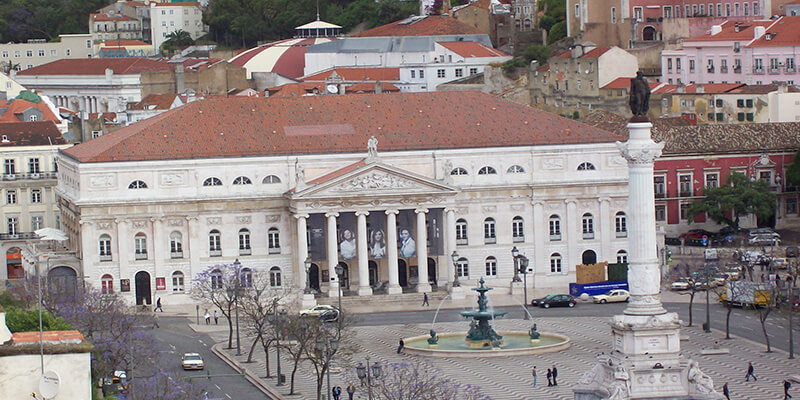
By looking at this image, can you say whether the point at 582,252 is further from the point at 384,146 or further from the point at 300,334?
the point at 300,334

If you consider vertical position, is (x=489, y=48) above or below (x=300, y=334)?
above

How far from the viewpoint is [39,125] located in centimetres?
14462

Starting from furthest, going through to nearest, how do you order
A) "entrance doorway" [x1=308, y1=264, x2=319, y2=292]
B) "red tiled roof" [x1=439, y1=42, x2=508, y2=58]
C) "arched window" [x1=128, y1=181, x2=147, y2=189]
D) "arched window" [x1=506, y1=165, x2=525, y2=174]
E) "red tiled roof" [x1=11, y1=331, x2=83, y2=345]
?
"red tiled roof" [x1=439, y1=42, x2=508, y2=58], "arched window" [x1=506, y1=165, x2=525, y2=174], "entrance doorway" [x1=308, y1=264, x2=319, y2=292], "arched window" [x1=128, y1=181, x2=147, y2=189], "red tiled roof" [x1=11, y1=331, x2=83, y2=345]

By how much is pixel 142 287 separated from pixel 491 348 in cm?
2769

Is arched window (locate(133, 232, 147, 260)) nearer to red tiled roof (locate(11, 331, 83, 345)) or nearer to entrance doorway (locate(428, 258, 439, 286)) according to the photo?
entrance doorway (locate(428, 258, 439, 286))

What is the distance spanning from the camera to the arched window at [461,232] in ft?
418

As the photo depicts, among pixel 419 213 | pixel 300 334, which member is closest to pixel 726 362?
pixel 300 334

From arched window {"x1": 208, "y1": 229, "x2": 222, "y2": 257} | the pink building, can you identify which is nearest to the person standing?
arched window {"x1": 208, "y1": 229, "x2": 222, "y2": 257}

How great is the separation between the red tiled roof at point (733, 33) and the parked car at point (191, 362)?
253ft

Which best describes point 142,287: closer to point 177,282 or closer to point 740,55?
point 177,282

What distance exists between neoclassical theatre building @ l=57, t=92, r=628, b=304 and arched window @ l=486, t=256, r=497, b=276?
5cm

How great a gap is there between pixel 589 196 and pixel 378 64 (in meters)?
71.8

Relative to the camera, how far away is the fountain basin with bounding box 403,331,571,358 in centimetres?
10119

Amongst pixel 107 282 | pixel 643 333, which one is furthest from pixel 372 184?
pixel 643 333
